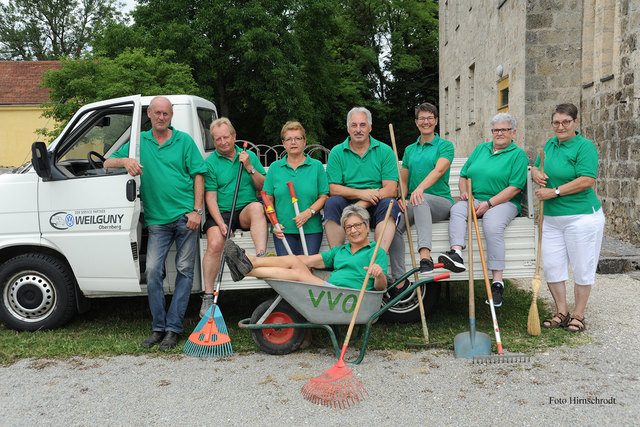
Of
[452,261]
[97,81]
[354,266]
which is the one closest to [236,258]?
[354,266]

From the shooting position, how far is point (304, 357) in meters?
4.62

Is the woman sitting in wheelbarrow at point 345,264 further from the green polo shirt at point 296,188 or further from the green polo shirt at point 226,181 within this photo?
the green polo shirt at point 226,181

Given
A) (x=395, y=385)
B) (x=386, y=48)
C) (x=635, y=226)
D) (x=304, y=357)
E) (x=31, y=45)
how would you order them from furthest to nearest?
1. (x=31, y=45)
2. (x=386, y=48)
3. (x=635, y=226)
4. (x=304, y=357)
5. (x=395, y=385)

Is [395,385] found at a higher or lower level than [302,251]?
lower

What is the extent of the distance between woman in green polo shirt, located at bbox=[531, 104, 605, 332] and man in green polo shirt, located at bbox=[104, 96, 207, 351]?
2.89 m

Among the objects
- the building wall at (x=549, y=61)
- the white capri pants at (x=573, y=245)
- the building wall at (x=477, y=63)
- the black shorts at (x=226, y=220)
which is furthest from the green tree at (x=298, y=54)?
the white capri pants at (x=573, y=245)

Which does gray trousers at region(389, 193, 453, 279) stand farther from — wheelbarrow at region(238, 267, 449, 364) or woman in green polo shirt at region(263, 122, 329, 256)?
woman in green polo shirt at region(263, 122, 329, 256)

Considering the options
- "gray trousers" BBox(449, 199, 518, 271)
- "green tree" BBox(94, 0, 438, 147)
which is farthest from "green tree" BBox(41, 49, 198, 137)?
"gray trousers" BBox(449, 199, 518, 271)

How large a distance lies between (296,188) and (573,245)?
2376 mm

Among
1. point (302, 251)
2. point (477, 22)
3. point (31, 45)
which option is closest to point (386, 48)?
point (477, 22)

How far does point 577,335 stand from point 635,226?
13.9ft

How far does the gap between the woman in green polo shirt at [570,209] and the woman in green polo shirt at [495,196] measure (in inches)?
8.2

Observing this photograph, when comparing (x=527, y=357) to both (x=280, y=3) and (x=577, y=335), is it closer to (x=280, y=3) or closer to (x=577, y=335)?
(x=577, y=335)

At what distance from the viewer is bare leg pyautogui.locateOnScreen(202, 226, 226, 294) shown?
4.89 metres
